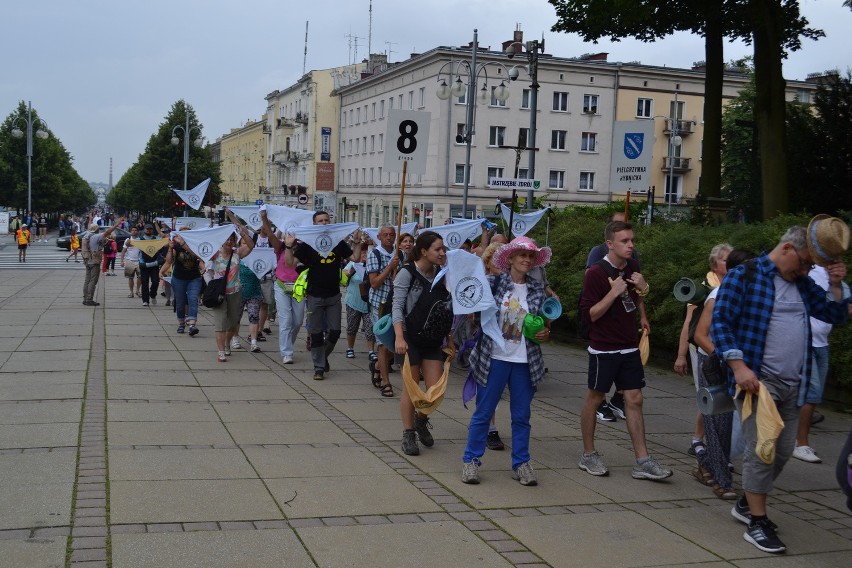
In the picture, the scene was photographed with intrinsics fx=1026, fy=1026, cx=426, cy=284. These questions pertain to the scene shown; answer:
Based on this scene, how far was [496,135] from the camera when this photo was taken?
65.1 meters

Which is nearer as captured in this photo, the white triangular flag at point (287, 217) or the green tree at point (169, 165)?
the white triangular flag at point (287, 217)

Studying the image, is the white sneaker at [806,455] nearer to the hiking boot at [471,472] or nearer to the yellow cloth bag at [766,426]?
the yellow cloth bag at [766,426]

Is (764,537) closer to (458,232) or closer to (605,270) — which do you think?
(605,270)

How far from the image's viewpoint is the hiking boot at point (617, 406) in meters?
10.0

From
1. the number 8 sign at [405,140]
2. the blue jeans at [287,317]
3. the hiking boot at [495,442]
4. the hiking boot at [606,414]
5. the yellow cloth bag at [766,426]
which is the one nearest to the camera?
the yellow cloth bag at [766,426]

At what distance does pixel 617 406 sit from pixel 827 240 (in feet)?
15.9

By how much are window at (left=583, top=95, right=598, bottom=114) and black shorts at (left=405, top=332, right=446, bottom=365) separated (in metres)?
59.8

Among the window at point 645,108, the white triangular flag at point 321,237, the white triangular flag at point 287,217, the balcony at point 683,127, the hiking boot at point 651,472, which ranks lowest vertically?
the hiking boot at point 651,472

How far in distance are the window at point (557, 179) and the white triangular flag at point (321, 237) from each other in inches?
2185

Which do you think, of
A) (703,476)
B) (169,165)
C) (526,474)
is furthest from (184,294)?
(169,165)

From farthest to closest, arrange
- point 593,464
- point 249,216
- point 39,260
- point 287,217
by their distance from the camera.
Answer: point 39,260 < point 249,216 < point 287,217 < point 593,464

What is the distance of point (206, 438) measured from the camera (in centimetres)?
837

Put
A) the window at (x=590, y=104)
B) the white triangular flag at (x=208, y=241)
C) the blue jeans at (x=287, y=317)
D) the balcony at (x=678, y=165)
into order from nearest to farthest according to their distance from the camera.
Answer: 1. the blue jeans at (x=287, y=317)
2. the white triangular flag at (x=208, y=241)
3. the window at (x=590, y=104)
4. the balcony at (x=678, y=165)

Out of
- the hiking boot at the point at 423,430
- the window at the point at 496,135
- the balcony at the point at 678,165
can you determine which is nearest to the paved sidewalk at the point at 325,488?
the hiking boot at the point at 423,430
